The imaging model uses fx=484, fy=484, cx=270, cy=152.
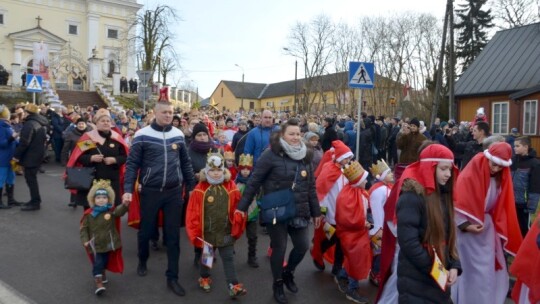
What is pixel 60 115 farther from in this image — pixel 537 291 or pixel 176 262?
pixel 537 291

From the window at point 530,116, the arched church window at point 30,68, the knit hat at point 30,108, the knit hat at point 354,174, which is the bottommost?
the knit hat at point 354,174

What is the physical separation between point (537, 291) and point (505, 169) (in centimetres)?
137

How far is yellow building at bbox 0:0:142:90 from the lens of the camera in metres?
47.2

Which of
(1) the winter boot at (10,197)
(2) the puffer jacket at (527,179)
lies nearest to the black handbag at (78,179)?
(1) the winter boot at (10,197)

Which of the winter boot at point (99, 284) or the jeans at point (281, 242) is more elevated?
the jeans at point (281, 242)

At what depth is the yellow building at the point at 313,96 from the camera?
5750cm

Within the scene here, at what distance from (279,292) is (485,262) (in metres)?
2.18

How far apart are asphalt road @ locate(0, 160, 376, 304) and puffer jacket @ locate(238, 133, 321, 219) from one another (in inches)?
45.7

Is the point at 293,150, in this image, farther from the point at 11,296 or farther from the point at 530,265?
the point at 11,296

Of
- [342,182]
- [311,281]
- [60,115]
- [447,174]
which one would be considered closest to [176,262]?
[311,281]

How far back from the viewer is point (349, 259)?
5.71 m

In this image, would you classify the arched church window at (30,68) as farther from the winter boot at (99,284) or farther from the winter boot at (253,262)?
the winter boot at (99,284)

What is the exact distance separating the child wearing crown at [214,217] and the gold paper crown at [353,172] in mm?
1361

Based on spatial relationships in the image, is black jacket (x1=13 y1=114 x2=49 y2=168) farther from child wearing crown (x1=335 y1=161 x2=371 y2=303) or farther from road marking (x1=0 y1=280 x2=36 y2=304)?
child wearing crown (x1=335 y1=161 x2=371 y2=303)
